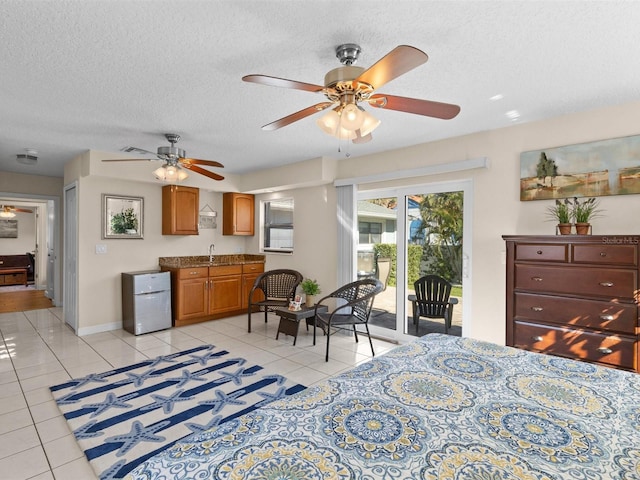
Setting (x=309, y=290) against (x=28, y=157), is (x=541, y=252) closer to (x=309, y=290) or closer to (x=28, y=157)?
(x=309, y=290)

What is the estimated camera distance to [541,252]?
2.81m

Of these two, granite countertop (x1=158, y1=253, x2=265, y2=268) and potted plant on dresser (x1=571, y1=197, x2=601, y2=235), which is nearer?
potted plant on dresser (x1=571, y1=197, x2=601, y2=235)

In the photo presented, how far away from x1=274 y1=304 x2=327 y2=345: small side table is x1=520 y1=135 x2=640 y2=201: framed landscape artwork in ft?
8.92

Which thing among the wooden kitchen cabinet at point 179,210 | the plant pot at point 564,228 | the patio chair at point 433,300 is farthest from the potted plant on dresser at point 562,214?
the wooden kitchen cabinet at point 179,210

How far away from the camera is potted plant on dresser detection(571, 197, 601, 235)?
109 inches

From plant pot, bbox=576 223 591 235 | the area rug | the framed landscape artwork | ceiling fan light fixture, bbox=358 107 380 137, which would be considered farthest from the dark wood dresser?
the area rug

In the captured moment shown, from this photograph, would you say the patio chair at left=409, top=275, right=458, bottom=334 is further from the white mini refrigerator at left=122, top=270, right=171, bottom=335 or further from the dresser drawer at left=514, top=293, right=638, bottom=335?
the white mini refrigerator at left=122, top=270, right=171, bottom=335

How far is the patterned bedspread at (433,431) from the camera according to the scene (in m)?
0.92

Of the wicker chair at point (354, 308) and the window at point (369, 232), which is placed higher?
the window at point (369, 232)

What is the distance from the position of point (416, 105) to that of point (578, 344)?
2.24m

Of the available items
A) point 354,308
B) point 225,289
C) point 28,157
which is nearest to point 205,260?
point 225,289

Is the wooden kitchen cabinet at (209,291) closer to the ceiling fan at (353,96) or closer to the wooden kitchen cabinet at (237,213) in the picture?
the wooden kitchen cabinet at (237,213)

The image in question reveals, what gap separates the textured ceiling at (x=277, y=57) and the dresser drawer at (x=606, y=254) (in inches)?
47.2

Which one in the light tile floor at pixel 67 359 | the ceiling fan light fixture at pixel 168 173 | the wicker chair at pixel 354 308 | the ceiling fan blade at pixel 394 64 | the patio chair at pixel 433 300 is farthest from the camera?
the patio chair at pixel 433 300
